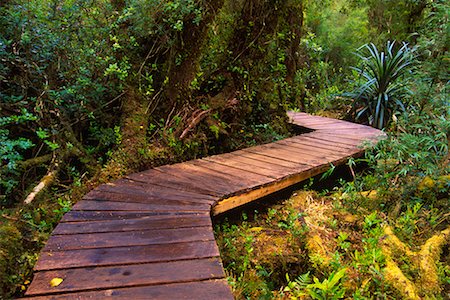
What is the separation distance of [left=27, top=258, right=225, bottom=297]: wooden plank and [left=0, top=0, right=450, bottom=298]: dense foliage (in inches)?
28.8

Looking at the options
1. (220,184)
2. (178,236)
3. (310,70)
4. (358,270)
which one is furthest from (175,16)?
(310,70)

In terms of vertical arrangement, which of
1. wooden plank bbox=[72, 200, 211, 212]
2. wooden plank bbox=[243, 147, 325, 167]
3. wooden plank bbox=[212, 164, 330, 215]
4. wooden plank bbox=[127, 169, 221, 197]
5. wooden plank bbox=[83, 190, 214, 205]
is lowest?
wooden plank bbox=[212, 164, 330, 215]

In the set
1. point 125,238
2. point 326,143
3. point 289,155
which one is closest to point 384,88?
point 326,143

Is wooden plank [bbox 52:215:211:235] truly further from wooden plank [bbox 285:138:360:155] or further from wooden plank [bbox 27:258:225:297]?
wooden plank [bbox 285:138:360:155]

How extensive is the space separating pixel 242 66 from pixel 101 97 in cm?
192

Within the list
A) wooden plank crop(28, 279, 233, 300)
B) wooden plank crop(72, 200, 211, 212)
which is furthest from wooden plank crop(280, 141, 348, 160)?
wooden plank crop(28, 279, 233, 300)

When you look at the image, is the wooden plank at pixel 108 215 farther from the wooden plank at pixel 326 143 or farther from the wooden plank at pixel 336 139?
the wooden plank at pixel 336 139

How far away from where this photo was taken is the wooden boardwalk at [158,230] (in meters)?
1.83

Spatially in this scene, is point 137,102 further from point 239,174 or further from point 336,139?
point 336,139

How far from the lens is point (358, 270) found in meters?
2.72

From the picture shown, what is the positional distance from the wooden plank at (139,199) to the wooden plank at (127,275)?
0.85 metres

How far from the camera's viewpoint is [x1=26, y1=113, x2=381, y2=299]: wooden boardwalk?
183cm

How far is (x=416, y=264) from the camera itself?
9.43ft

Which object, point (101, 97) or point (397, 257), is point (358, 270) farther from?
point (101, 97)
